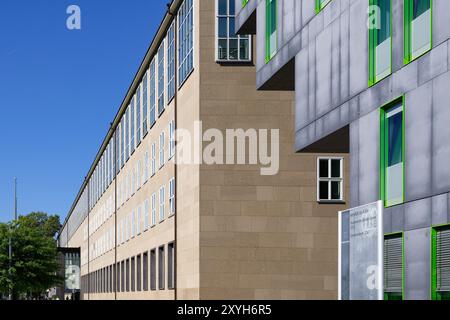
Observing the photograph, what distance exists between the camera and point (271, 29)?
3119 centimetres

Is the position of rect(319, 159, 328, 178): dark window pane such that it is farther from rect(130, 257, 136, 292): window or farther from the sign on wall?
rect(130, 257, 136, 292): window

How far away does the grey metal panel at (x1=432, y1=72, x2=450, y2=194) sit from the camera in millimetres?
17609

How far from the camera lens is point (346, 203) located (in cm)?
3662

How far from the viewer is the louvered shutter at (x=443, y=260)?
17438 millimetres

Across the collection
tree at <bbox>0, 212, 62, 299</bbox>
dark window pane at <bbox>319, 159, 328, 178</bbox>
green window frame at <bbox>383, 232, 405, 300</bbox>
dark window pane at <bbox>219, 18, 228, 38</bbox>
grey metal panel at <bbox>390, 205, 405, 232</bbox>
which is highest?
dark window pane at <bbox>219, 18, 228, 38</bbox>

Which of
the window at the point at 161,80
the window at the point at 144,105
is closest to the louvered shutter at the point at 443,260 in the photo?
the window at the point at 161,80

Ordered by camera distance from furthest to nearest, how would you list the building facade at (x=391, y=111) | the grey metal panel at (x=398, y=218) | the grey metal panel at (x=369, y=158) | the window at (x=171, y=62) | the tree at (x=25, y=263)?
the tree at (x=25, y=263), the window at (x=171, y=62), the grey metal panel at (x=369, y=158), the grey metal panel at (x=398, y=218), the building facade at (x=391, y=111)

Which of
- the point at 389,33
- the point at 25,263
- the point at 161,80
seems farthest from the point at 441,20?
the point at 25,263

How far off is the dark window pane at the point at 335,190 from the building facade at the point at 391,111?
892 centimetres

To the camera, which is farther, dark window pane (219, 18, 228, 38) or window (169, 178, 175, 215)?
window (169, 178, 175, 215)

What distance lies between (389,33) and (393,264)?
5568mm

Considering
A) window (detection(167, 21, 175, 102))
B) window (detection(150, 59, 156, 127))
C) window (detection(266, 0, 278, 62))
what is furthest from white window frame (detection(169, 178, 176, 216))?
window (detection(266, 0, 278, 62))

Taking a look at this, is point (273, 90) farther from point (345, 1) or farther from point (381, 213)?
point (381, 213)

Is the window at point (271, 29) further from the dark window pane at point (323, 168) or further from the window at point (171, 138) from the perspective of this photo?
the window at point (171, 138)
